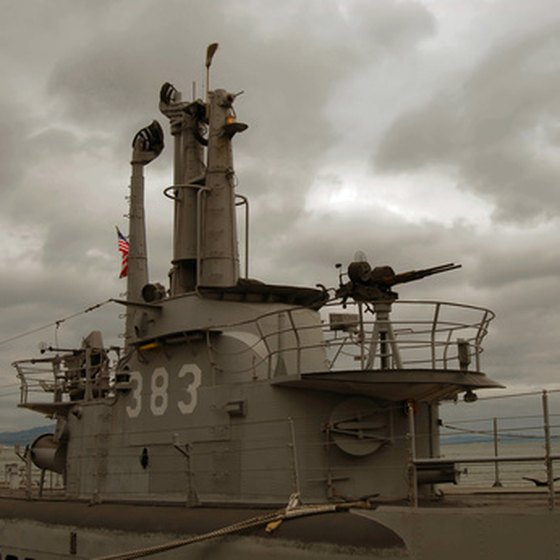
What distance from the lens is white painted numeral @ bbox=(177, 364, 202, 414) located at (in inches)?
606

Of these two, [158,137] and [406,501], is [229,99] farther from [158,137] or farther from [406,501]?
[406,501]

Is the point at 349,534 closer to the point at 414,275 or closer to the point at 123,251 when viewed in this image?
the point at 414,275

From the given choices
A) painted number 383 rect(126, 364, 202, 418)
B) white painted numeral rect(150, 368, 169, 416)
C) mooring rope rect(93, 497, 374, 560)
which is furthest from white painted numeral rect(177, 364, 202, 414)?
mooring rope rect(93, 497, 374, 560)

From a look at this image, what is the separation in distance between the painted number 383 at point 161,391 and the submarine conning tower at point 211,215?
2.00 m

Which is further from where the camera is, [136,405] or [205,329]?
[136,405]

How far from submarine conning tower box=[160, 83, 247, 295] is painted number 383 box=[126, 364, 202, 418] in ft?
6.57

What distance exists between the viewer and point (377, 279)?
557 inches

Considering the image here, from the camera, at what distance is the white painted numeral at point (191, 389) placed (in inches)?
606

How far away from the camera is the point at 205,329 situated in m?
15.3

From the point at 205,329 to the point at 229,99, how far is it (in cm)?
525

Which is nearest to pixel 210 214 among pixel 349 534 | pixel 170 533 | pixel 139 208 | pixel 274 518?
pixel 139 208

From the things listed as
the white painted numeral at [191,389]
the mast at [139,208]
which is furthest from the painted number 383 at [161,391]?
the mast at [139,208]

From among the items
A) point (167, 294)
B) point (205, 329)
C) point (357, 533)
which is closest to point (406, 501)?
point (357, 533)

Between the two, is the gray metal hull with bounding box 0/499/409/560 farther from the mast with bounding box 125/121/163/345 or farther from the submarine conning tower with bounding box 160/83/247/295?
the mast with bounding box 125/121/163/345
